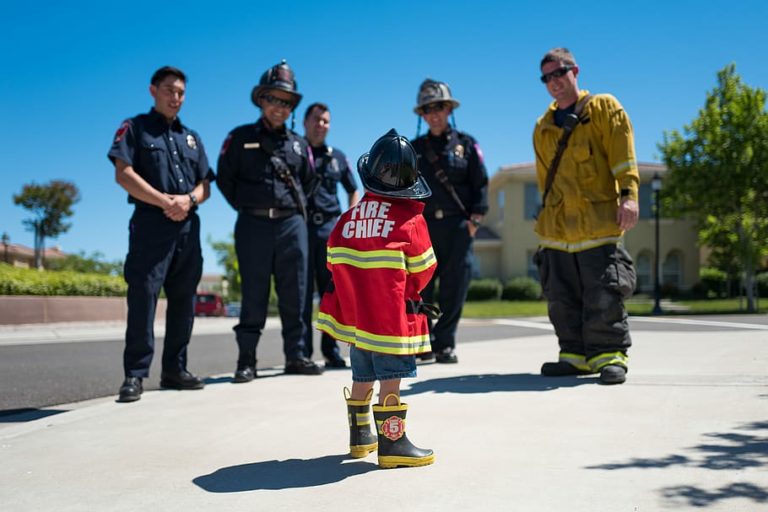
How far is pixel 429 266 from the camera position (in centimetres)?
308

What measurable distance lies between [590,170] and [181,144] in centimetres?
303

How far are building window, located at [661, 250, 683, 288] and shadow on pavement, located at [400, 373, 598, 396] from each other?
3558 centimetres

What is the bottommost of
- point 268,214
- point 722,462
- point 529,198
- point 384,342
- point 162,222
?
point 722,462

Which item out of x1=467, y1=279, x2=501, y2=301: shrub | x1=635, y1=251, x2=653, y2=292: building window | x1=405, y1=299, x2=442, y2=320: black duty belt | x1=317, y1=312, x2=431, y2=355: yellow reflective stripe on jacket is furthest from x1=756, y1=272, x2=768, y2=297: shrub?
x1=317, y1=312, x2=431, y2=355: yellow reflective stripe on jacket

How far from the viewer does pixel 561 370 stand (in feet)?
16.3

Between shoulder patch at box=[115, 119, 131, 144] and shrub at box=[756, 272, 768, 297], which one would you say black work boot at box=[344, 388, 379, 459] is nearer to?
shoulder patch at box=[115, 119, 131, 144]

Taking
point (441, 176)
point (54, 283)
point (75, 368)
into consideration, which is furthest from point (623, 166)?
point (54, 283)

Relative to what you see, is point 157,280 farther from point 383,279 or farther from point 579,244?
point 579,244

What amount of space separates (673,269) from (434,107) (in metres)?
35.4

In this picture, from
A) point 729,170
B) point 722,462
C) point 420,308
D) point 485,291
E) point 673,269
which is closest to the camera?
point 722,462

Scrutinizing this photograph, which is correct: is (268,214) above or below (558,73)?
below

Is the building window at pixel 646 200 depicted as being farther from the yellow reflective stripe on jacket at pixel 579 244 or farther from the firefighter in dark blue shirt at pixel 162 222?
the firefighter in dark blue shirt at pixel 162 222

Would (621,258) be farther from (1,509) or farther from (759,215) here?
(759,215)

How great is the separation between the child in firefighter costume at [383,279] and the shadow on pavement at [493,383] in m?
1.31
